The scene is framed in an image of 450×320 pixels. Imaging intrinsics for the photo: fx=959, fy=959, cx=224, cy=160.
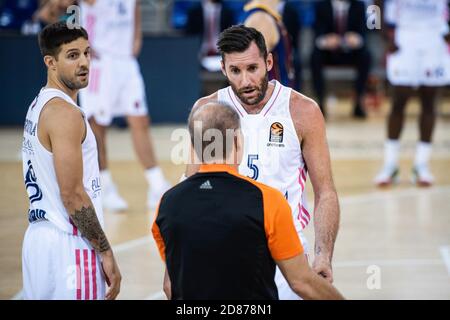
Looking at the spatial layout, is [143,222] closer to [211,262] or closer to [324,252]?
[324,252]

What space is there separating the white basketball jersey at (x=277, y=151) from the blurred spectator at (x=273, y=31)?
1.61m

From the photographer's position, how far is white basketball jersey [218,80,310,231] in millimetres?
5141

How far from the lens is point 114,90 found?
10.3 m

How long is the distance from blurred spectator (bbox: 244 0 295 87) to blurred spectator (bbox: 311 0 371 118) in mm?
9777

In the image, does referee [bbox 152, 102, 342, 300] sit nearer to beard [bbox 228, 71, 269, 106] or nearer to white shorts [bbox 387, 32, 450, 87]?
beard [bbox 228, 71, 269, 106]

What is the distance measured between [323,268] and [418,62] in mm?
7363

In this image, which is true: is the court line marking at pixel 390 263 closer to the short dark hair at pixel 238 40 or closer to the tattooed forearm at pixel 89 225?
the short dark hair at pixel 238 40

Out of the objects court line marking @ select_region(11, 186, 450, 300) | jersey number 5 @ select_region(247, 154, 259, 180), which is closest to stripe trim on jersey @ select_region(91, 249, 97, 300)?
jersey number 5 @ select_region(247, 154, 259, 180)

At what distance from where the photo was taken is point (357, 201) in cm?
1041

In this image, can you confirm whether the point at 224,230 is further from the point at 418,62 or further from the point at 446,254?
the point at 418,62

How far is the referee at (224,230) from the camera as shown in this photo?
3.78 metres

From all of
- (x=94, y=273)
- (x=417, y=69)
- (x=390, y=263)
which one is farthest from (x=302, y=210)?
(x=417, y=69)

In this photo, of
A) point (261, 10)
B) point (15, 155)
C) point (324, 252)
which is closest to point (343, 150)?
point (15, 155)

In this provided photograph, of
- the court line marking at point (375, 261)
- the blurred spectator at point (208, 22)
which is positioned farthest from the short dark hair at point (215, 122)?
the blurred spectator at point (208, 22)
